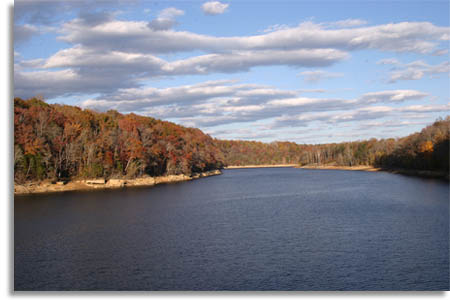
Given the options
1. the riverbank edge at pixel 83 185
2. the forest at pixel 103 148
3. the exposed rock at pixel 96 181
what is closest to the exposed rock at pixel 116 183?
the riverbank edge at pixel 83 185

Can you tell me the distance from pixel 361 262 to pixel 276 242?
535 cm

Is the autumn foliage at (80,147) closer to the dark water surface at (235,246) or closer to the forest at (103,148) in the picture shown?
the forest at (103,148)

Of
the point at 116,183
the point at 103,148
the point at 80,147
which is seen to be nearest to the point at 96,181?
the point at 116,183

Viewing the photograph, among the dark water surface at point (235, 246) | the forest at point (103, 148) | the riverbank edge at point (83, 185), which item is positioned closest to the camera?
the dark water surface at point (235, 246)

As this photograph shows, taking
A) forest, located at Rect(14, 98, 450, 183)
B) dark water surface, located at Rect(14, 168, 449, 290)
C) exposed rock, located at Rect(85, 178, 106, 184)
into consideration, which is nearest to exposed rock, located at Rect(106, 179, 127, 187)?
exposed rock, located at Rect(85, 178, 106, 184)

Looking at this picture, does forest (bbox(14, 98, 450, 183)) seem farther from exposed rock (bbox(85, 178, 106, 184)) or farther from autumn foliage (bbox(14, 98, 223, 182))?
exposed rock (bbox(85, 178, 106, 184))

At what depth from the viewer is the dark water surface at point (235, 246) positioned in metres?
16.5

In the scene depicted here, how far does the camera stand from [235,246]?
72.2 feet

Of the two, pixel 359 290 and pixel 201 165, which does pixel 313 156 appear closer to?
pixel 201 165

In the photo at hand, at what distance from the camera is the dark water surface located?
54.3 ft

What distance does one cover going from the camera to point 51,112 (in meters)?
58.5

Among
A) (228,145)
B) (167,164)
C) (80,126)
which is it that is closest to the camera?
(80,126)


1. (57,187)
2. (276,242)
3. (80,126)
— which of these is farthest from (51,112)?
(276,242)

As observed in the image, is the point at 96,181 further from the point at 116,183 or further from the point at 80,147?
the point at 80,147
